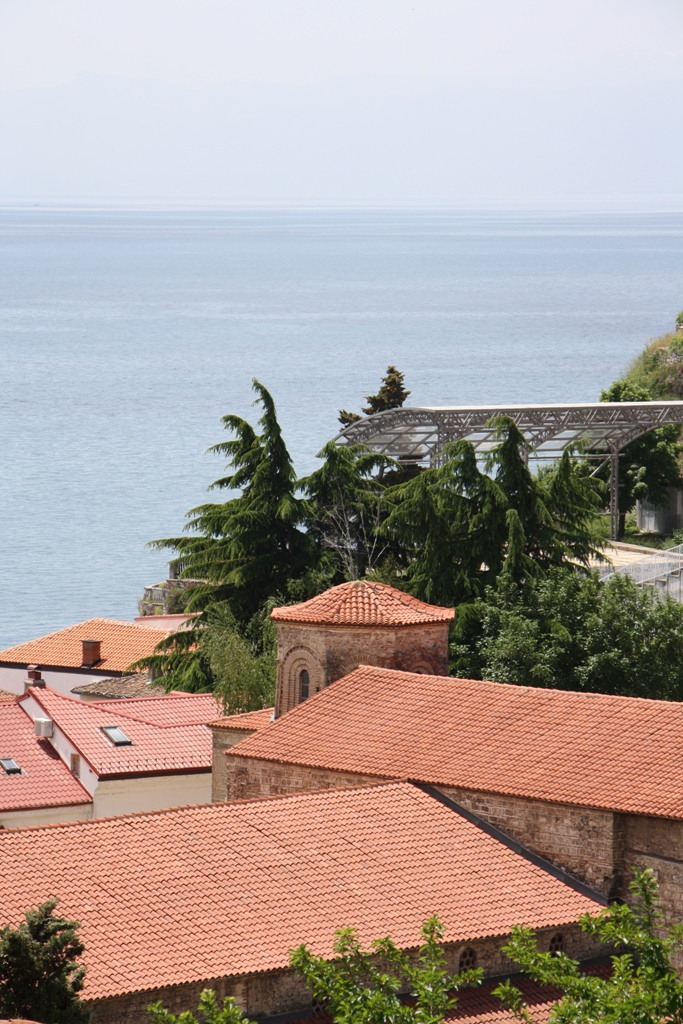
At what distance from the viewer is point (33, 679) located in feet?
134

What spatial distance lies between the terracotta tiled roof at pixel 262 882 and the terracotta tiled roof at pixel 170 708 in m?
13.3

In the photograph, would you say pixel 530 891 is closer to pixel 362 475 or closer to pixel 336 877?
pixel 336 877

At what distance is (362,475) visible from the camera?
151ft

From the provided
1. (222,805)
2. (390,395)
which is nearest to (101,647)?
(390,395)

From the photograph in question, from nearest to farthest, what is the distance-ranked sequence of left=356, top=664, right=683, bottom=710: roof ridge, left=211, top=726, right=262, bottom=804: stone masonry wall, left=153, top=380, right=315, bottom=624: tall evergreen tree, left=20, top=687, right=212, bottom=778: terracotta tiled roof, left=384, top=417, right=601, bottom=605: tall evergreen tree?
left=356, top=664, right=683, bottom=710: roof ridge, left=211, top=726, right=262, bottom=804: stone masonry wall, left=20, top=687, right=212, bottom=778: terracotta tiled roof, left=384, top=417, right=601, bottom=605: tall evergreen tree, left=153, top=380, right=315, bottom=624: tall evergreen tree

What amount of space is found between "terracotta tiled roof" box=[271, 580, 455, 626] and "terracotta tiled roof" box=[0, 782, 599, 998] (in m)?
5.60

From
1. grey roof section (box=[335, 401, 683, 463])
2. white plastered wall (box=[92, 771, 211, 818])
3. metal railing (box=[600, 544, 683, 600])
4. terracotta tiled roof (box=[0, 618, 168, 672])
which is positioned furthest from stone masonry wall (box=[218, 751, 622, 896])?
grey roof section (box=[335, 401, 683, 463])

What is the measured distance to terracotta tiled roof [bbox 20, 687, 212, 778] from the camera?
3180 cm

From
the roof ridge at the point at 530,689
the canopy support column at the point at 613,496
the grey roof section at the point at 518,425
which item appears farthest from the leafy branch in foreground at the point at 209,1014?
the canopy support column at the point at 613,496


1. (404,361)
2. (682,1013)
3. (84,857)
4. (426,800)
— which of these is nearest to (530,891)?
(426,800)

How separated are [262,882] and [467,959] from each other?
2.34 metres

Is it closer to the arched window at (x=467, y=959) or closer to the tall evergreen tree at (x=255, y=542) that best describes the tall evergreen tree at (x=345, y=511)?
the tall evergreen tree at (x=255, y=542)

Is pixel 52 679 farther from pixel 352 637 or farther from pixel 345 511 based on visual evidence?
pixel 352 637

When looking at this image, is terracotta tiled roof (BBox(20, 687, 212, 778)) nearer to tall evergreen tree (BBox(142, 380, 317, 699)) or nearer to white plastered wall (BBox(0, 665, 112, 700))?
tall evergreen tree (BBox(142, 380, 317, 699))
